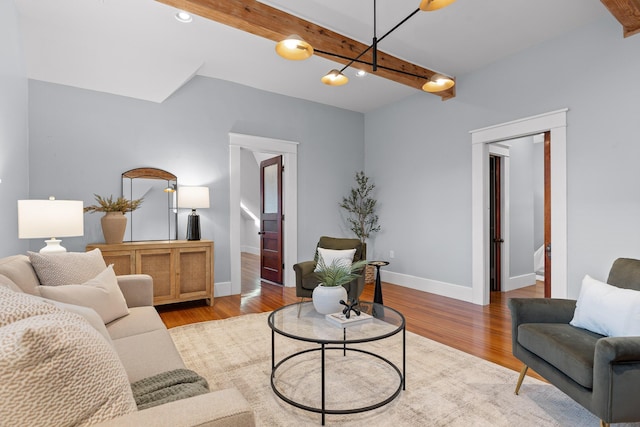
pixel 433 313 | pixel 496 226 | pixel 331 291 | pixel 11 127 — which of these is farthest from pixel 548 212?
pixel 11 127

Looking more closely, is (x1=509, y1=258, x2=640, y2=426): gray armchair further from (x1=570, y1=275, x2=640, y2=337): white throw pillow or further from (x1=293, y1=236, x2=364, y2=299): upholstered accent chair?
(x1=293, y1=236, x2=364, y2=299): upholstered accent chair

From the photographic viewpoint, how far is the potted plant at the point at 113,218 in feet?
11.9

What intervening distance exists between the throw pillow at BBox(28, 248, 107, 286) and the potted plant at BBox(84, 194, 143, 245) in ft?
5.11

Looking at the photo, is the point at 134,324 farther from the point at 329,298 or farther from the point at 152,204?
the point at 152,204

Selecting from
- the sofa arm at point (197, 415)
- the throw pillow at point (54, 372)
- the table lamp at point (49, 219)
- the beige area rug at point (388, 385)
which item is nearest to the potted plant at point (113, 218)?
the table lamp at point (49, 219)

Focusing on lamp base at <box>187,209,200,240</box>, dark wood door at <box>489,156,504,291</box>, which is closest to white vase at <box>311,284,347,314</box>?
lamp base at <box>187,209,200,240</box>

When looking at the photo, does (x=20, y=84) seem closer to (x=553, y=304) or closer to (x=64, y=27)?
(x=64, y=27)

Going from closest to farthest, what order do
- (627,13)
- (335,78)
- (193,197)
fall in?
(627,13) → (335,78) → (193,197)

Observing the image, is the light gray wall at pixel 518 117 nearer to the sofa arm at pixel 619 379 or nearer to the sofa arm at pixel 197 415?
the sofa arm at pixel 619 379

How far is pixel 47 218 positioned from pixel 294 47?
2232 millimetres

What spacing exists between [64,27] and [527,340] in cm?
435

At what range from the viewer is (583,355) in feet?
5.31

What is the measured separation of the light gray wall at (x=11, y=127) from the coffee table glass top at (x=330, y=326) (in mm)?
2005

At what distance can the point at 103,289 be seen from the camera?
78.1 inches
